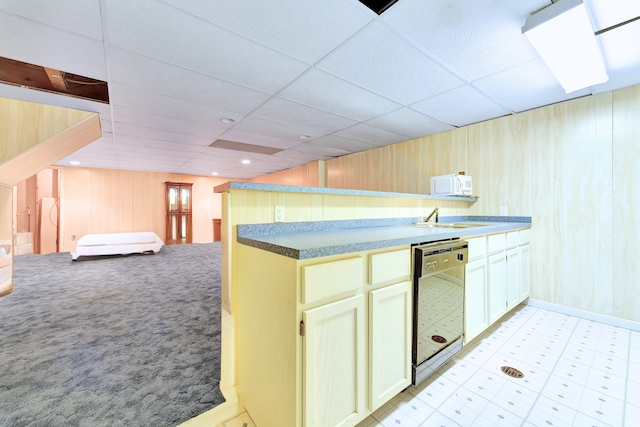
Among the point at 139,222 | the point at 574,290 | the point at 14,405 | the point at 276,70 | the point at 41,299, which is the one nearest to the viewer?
the point at 14,405

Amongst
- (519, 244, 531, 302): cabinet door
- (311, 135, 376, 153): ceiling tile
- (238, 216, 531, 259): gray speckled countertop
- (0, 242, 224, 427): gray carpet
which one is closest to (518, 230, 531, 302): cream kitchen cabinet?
(519, 244, 531, 302): cabinet door

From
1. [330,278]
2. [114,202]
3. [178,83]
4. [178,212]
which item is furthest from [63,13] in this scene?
[114,202]

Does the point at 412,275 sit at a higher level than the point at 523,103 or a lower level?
lower

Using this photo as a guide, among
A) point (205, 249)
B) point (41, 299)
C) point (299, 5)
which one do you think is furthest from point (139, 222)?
point (299, 5)

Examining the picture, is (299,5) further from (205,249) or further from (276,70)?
(205,249)

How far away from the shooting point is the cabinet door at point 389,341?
3.99 ft

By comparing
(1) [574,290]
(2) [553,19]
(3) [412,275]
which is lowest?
(1) [574,290]

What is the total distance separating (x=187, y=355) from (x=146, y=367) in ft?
0.81

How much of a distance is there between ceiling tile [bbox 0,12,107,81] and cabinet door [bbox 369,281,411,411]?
247 centimetres

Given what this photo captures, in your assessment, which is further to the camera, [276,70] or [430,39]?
[276,70]

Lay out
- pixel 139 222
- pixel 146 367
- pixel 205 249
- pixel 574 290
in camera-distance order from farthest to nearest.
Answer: pixel 139 222 < pixel 205 249 < pixel 574 290 < pixel 146 367

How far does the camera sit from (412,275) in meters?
1.44

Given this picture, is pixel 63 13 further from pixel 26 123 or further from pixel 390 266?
pixel 390 266

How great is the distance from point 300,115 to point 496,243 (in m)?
2.48
